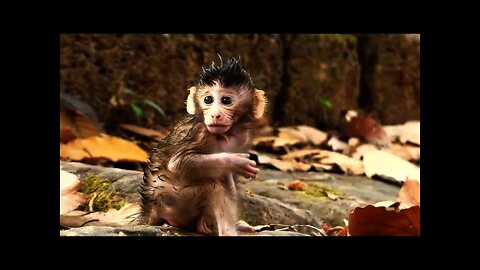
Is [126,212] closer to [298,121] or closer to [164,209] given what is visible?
[164,209]

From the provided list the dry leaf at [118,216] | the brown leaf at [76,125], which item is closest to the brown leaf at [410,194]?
the dry leaf at [118,216]

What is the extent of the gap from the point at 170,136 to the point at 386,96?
3404 mm

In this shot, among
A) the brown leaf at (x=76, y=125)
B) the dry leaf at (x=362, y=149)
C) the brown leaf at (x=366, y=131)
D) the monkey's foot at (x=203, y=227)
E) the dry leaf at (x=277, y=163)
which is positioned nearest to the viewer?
the monkey's foot at (x=203, y=227)

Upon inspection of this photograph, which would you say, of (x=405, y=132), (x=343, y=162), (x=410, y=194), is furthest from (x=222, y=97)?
(x=405, y=132)

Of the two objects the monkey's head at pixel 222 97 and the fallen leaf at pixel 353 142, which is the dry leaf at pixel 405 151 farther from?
the monkey's head at pixel 222 97

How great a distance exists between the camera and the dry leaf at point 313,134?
413cm

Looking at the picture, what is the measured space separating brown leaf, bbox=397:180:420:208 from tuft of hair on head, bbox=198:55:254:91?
1.05m

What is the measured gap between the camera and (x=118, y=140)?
137 inches

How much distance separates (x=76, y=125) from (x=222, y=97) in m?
1.53

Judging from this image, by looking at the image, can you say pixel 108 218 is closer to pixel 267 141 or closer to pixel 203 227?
pixel 203 227

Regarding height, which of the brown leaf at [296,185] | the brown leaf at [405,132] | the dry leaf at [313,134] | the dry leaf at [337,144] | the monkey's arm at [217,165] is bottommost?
the monkey's arm at [217,165]

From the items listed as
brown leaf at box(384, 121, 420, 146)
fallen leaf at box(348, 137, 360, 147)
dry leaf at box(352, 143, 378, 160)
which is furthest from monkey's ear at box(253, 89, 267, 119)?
brown leaf at box(384, 121, 420, 146)

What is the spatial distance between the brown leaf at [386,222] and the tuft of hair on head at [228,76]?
71 cm
